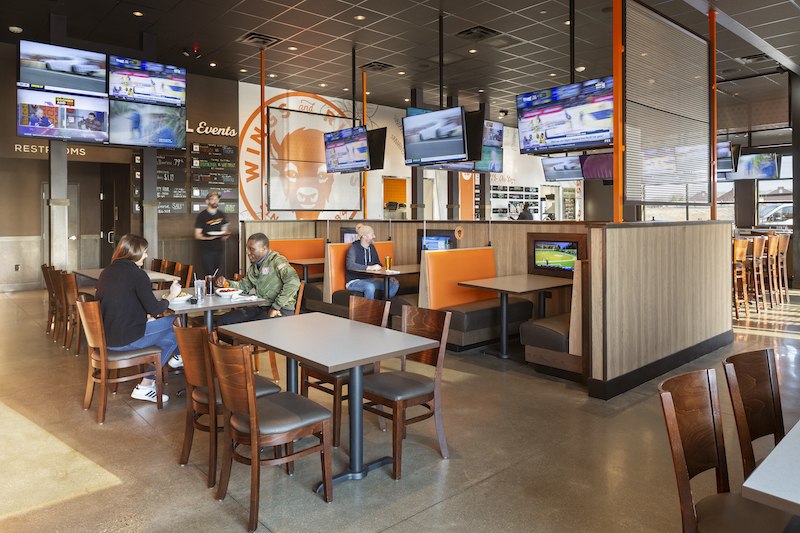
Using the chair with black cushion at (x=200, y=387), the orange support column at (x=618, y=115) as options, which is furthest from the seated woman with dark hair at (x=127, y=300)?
the orange support column at (x=618, y=115)

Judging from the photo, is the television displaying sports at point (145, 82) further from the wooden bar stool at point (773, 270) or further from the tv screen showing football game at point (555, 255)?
the wooden bar stool at point (773, 270)

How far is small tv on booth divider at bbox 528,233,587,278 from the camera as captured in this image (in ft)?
19.2

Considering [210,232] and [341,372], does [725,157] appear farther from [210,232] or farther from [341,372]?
[341,372]

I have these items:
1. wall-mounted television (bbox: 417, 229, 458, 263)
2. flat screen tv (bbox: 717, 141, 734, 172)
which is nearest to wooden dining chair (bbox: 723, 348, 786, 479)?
wall-mounted television (bbox: 417, 229, 458, 263)

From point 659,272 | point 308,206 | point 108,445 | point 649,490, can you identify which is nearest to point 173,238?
point 308,206

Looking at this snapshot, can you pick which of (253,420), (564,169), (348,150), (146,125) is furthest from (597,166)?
(253,420)

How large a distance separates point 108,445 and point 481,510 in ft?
7.88

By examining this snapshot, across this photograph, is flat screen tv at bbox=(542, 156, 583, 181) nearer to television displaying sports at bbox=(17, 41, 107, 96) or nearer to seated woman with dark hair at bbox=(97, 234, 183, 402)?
television displaying sports at bbox=(17, 41, 107, 96)

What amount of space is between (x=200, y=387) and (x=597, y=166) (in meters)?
8.81

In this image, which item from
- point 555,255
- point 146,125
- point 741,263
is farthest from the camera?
point 741,263

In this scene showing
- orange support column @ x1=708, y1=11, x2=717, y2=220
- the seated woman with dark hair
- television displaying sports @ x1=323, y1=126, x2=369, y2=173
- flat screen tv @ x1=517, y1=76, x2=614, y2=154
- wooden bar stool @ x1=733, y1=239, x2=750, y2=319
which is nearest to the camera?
the seated woman with dark hair

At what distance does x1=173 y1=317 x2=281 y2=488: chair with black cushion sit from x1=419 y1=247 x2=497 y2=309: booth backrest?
3014 mm

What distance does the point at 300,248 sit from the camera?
8.82 m

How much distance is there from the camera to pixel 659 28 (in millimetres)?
5133
